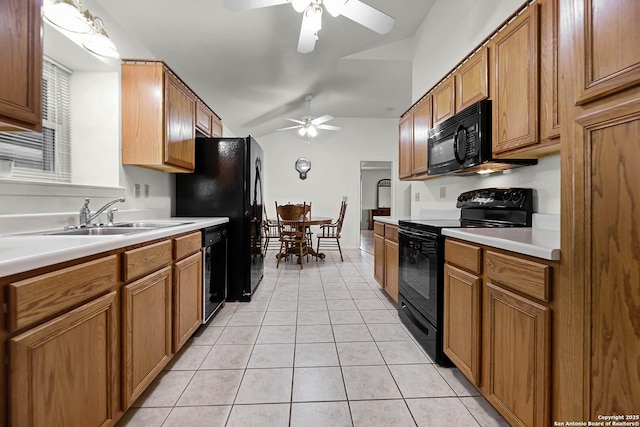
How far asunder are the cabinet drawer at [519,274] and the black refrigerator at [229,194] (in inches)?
88.1

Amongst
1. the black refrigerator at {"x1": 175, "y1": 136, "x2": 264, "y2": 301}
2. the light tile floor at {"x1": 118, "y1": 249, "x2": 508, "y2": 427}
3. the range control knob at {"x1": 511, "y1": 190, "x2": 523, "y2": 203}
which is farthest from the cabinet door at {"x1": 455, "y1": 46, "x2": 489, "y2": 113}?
the black refrigerator at {"x1": 175, "y1": 136, "x2": 264, "y2": 301}

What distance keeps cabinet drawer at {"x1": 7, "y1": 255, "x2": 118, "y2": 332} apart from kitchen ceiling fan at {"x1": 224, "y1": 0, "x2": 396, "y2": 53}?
1.72m

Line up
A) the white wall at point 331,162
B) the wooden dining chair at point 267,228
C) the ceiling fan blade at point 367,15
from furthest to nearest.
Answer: the white wall at point 331,162 < the wooden dining chair at point 267,228 < the ceiling fan blade at point 367,15

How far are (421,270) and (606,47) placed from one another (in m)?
1.48

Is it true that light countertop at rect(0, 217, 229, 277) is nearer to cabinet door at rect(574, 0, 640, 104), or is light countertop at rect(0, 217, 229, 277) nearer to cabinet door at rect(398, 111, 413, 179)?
cabinet door at rect(574, 0, 640, 104)

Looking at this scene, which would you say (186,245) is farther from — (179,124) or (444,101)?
(444,101)

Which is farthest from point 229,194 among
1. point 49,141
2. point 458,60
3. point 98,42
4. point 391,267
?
point 458,60

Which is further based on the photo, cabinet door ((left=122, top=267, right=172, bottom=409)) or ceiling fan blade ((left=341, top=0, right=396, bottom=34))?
ceiling fan blade ((left=341, top=0, right=396, bottom=34))

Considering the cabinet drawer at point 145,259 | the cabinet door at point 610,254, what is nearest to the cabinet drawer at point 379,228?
the cabinet drawer at point 145,259

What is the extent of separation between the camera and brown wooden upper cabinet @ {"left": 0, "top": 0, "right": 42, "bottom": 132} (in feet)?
3.16

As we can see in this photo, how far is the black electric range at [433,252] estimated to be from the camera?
1.77 m

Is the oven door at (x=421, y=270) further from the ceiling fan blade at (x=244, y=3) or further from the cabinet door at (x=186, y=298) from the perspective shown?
the ceiling fan blade at (x=244, y=3)

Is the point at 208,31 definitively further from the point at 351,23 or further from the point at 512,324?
the point at 512,324

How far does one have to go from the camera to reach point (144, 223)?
2.16 metres
